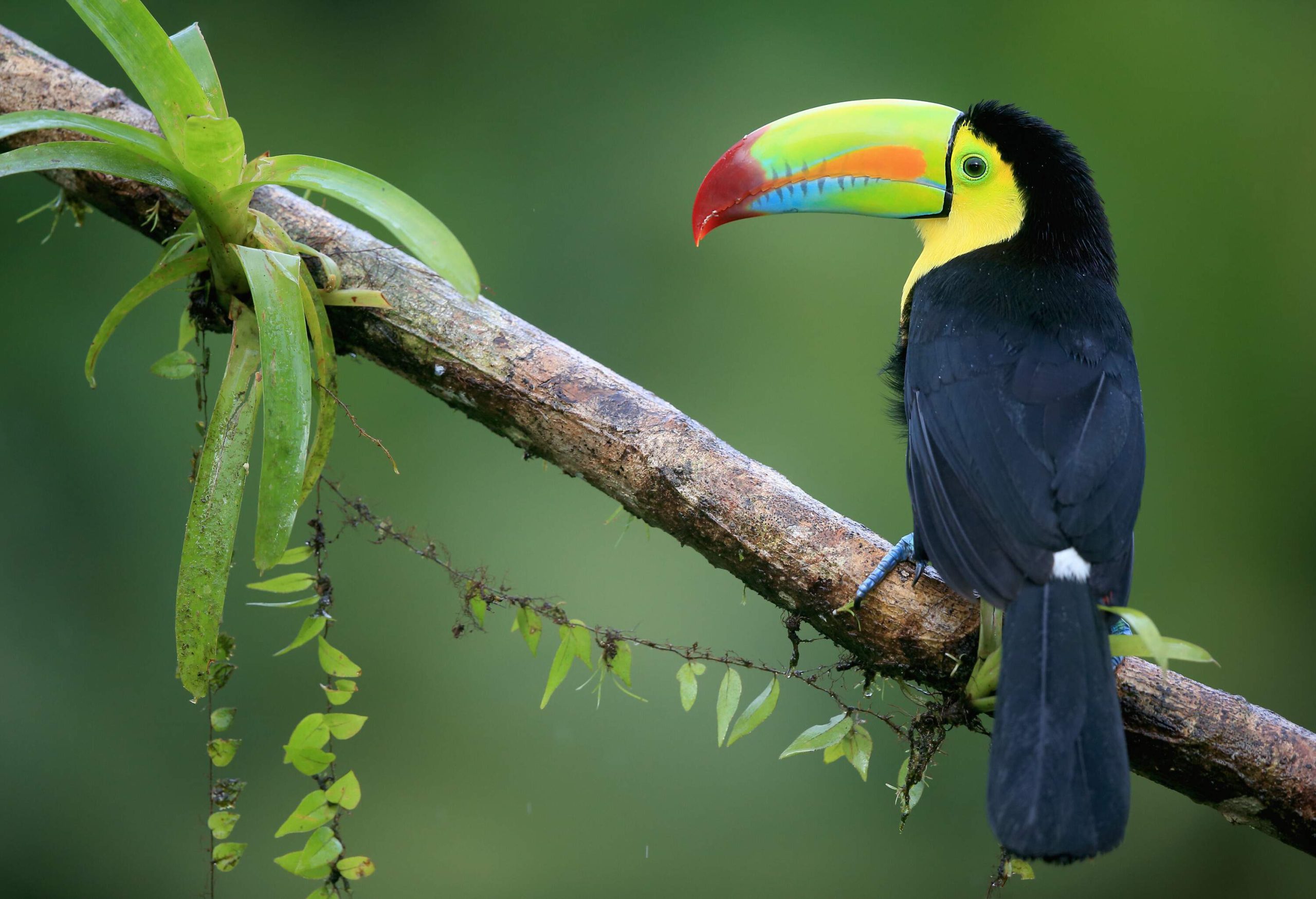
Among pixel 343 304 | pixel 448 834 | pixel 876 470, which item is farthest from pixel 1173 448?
pixel 343 304

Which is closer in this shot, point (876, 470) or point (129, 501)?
point (129, 501)

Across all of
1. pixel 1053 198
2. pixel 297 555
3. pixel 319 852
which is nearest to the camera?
pixel 319 852

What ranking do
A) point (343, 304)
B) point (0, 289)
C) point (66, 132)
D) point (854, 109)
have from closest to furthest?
1. point (343, 304)
2. point (66, 132)
3. point (854, 109)
4. point (0, 289)

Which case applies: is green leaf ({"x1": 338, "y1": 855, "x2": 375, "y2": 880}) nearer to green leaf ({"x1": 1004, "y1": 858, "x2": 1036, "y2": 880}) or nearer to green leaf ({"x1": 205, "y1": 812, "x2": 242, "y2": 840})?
green leaf ({"x1": 205, "y1": 812, "x2": 242, "y2": 840})

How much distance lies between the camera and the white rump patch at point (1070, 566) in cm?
124

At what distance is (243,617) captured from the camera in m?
2.79

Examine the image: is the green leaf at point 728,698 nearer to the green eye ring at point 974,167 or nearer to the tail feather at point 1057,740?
the tail feather at point 1057,740

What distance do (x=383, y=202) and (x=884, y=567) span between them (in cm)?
79

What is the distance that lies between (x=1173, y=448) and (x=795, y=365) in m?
1.20

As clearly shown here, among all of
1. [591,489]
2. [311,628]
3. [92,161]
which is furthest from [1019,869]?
[591,489]

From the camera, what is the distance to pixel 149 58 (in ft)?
4.40

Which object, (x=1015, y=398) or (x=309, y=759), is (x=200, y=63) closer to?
(x=309, y=759)

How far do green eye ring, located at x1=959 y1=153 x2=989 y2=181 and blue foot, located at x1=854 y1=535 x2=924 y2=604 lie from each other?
2.44ft

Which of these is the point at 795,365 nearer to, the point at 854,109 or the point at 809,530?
the point at 854,109
